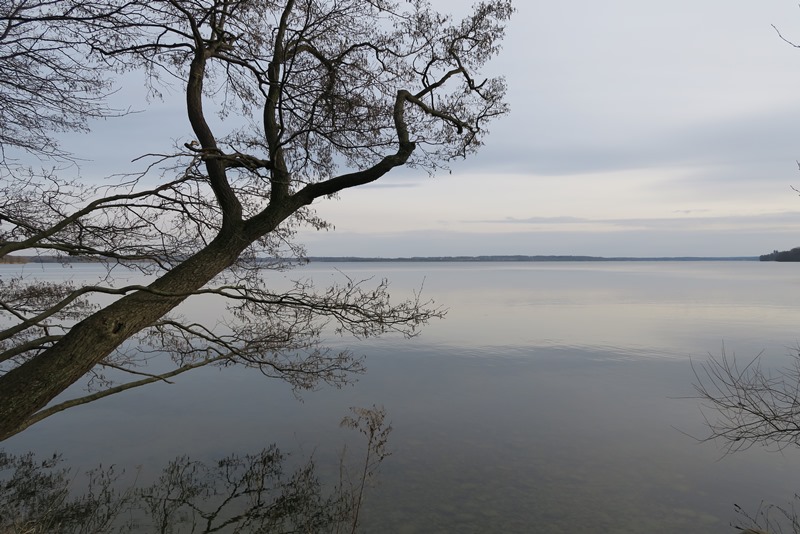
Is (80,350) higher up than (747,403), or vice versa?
(80,350)

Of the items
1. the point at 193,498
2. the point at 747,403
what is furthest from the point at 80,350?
the point at 747,403

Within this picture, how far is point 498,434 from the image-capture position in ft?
36.8

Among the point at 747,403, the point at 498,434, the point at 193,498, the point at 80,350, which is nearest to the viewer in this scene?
the point at 80,350

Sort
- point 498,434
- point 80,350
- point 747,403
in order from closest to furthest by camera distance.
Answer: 1. point 80,350
2. point 498,434
3. point 747,403

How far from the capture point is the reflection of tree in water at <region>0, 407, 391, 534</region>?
7221mm

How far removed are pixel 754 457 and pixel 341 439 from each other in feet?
28.0

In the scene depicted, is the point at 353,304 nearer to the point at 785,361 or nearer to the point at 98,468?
the point at 98,468

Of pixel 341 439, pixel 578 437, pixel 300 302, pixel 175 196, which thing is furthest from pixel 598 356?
pixel 175 196

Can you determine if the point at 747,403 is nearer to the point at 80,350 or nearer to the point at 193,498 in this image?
the point at 193,498

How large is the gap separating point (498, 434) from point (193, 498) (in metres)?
6.36

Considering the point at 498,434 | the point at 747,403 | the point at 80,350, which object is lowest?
A: the point at 498,434

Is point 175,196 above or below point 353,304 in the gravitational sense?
above

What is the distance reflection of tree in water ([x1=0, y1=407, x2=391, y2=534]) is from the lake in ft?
1.74

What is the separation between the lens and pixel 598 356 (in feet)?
65.5
